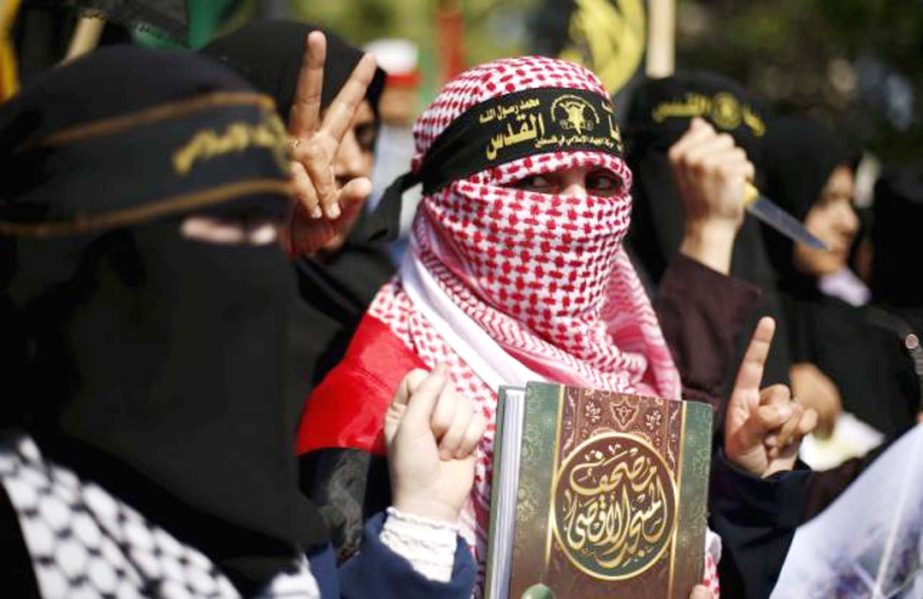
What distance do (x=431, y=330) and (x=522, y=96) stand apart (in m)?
0.51

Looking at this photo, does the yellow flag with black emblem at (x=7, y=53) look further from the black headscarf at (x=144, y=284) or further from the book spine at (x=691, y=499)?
the book spine at (x=691, y=499)

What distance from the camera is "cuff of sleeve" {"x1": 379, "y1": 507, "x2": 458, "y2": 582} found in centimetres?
241

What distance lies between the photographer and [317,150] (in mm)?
2891

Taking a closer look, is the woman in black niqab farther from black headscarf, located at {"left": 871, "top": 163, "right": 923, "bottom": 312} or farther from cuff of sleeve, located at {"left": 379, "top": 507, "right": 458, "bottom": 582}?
cuff of sleeve, located at {"left": 379, "top": 507, "right": 458, "bottom": 582}

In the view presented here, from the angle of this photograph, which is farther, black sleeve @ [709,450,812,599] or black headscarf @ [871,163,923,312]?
black headscarf @ [871,163,923,312]

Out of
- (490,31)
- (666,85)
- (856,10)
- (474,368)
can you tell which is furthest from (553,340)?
(490,31)

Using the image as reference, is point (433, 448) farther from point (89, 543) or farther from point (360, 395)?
point (89, 543)

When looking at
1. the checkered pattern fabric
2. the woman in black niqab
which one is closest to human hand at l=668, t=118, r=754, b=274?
the woman in black niqab

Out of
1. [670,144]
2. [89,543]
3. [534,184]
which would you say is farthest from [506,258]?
[670,144]

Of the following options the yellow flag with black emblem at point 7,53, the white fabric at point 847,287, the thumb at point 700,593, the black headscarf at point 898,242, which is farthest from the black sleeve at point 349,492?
the white fabric at point 847,287

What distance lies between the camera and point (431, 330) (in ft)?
9.57

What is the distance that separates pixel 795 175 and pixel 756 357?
7.62 ft

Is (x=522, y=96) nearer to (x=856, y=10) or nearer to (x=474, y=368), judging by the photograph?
(x=474, y=368)

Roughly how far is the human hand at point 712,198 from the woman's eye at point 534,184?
0.81 m
